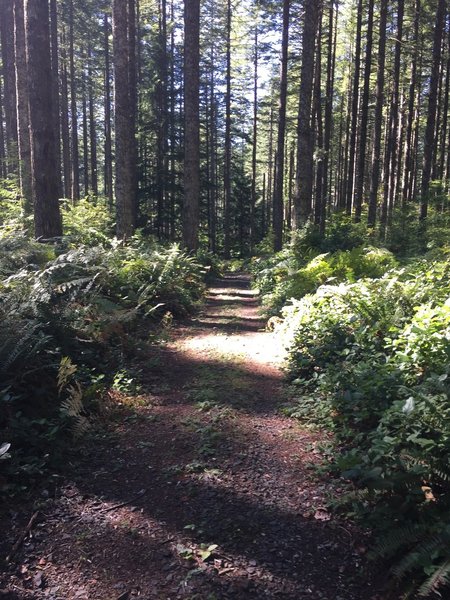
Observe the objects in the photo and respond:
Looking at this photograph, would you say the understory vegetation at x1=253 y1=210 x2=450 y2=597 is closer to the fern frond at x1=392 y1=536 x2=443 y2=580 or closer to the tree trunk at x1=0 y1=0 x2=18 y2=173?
the fern frond at x1=392 y1=536 x2=443 y2=580

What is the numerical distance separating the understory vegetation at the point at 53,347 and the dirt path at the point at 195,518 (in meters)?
0.38

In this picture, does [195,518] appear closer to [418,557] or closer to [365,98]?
[418,557]

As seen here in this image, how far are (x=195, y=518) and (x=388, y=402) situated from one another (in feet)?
6.13

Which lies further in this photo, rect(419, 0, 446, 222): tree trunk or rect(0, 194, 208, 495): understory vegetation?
rect(419, 0, 446, 222): tree trunk

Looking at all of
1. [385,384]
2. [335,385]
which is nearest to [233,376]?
[335,385]

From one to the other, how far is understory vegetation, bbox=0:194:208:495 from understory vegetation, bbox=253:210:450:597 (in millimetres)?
2314

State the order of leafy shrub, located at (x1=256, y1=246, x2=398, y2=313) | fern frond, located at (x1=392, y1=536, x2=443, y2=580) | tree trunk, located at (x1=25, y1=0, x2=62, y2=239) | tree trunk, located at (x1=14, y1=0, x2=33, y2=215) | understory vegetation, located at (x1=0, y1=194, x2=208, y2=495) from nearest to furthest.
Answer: fern frond, located at (x1=392, y1=536, x2=443, y2=580) < understory vegetation, located at (x1=0, y1=194, x2=208, y2=495) < leafy shrub, located at (x1=256, y1=246, x2=398, y2=313) < tree trunk, located at (x1=25, y1=0, x2=62, y2=239) < tree trunk, located at (x1=14, y1=0, x2=33, y2=215)

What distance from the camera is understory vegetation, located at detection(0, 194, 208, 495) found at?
3936 mm

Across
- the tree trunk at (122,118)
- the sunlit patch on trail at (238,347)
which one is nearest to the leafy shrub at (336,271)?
the sunlit patch on trail at (238,347)

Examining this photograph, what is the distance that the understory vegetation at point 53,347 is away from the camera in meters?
3.94

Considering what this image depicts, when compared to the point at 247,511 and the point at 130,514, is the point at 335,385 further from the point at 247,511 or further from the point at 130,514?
the point at 130,514

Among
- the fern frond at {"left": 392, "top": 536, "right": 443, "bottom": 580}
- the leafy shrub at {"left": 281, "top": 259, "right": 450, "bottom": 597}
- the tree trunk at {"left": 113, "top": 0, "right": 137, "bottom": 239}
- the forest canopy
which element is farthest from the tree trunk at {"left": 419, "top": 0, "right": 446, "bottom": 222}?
the fern frond at {"left": 392, "top": 536, "right": 443, "bottom": 580}

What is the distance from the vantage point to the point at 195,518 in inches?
128

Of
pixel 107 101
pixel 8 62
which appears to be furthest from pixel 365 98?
A: pixel 107 101
